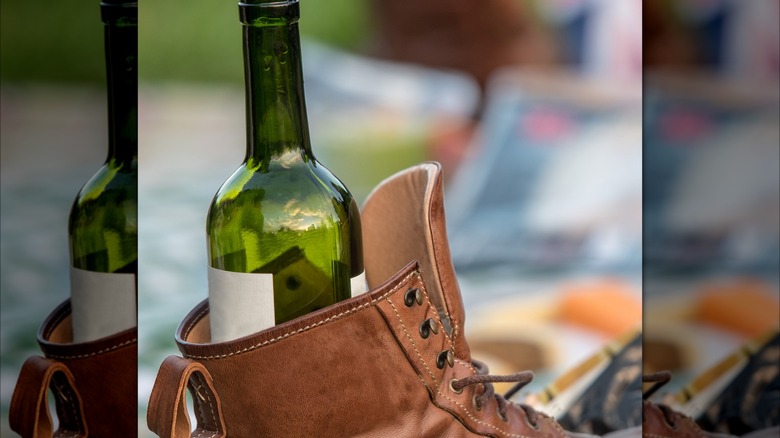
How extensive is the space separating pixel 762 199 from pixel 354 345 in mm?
733

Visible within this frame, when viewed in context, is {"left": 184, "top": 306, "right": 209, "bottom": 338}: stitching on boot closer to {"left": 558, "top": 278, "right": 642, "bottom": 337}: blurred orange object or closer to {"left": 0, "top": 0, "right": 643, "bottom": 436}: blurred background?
{"left": 0, "top": 0, "right": 643, "bottom": 436}: blurred background

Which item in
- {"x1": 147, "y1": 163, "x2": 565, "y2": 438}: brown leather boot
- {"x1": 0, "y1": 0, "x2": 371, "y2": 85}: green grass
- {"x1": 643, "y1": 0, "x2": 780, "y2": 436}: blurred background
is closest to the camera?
{"x1": 147, "y1": 163, "x2": 565, "y2": 438}: brown leather boot

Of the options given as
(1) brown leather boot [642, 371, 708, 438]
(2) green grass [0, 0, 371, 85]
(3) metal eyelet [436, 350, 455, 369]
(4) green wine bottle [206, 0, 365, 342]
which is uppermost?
(2) green grass [0, 0, 371, 85]

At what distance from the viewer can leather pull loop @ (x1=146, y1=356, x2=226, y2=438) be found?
A: 2.67 ft

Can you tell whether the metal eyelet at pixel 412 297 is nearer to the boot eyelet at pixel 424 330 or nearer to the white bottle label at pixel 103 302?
the boot eyelet at pixel 424 330

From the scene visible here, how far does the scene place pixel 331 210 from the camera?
34.3 inches

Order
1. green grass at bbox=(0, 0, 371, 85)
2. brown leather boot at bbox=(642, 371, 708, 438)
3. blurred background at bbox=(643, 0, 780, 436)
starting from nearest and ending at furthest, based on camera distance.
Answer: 1. green grass at bbox=(0, 0, 371, 85)
2. brown leather boot at bbox=(642, 371, 708, 438)
3. blurred background at bbox=(643, 0, 780, 436)

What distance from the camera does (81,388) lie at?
3.43ft

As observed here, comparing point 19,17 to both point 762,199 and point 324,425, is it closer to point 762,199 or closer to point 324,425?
point 324,425

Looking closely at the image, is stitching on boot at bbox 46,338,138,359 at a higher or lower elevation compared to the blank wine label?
lower

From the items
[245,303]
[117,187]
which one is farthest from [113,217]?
[245,303]

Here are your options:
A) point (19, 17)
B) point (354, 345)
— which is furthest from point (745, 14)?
point (19, 17)

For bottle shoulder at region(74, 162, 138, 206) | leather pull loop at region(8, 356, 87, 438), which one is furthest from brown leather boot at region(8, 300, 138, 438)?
bottle shoulder at region(74, 162, 138, 206)

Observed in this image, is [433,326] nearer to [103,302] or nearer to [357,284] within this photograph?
[357,284]
